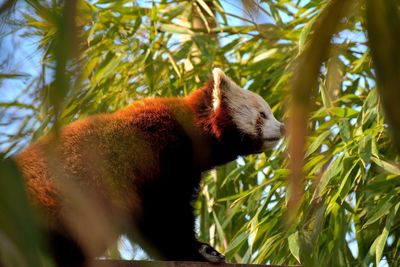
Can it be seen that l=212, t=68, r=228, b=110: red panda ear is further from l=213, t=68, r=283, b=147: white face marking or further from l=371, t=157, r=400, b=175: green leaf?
l=371, t=157, r=400, b=175: green leaf

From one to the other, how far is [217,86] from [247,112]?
0.24 meters

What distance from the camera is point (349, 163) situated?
399 centimetres

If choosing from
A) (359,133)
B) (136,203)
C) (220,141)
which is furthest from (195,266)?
(359,133)

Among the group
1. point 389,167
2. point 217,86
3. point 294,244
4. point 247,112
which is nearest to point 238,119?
point 247,112

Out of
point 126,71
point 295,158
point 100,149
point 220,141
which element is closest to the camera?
point 295,158

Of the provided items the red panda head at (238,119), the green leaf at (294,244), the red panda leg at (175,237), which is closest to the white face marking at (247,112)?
the red panda head at (238,119)

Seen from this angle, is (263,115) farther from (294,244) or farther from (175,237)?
(175,237)

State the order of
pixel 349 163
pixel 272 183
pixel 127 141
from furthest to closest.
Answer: pixel 272 183 < pixel 349 163 < pixel 127 141

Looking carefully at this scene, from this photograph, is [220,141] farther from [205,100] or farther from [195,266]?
[195,266]

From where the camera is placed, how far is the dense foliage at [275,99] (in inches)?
37.6

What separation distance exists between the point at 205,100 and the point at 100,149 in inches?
40.3

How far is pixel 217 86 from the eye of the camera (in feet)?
12.3

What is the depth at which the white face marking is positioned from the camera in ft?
12.4

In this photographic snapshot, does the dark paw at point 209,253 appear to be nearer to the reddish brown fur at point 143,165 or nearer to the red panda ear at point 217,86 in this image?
the reddish brown fur at point 143,165
